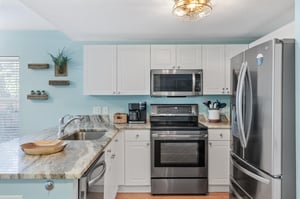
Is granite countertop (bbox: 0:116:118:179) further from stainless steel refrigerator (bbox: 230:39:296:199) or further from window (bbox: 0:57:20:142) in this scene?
window (bbox: 0:57:20:142)

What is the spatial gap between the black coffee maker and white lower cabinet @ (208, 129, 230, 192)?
1028mm

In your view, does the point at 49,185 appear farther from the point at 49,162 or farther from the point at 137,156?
the point at 137,156

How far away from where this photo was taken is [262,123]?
5.64ft

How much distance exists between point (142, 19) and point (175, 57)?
3.21 feet

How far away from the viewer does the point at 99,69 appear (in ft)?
11.8

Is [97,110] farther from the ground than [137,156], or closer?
farther from the ground

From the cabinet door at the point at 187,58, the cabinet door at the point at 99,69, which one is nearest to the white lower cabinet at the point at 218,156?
the cabinet door at the point at 187,58

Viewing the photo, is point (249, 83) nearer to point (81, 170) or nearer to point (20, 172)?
point (81, 170)

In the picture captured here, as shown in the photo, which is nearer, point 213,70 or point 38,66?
point 213,70

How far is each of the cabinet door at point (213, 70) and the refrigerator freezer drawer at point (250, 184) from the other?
150cm

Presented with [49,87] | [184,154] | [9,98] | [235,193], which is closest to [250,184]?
[235,193]

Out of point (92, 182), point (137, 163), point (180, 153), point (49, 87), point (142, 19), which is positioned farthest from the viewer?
point (49, 87)

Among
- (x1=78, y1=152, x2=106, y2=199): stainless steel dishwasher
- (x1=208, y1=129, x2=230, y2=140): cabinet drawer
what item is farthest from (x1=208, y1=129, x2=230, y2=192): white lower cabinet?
(x1=78, y1=152, x2=106, y2=199): stainless steel dishwasher

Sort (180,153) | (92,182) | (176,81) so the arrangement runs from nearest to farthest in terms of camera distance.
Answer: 1. (92,182)
2. (180,153)
3. (176,81)
